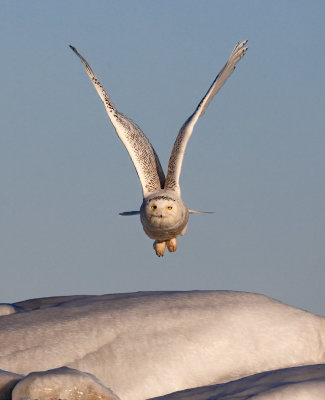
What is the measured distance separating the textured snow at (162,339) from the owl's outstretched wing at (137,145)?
4.14 m

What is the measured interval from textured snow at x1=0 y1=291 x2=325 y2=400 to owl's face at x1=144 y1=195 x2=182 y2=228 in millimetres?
3094

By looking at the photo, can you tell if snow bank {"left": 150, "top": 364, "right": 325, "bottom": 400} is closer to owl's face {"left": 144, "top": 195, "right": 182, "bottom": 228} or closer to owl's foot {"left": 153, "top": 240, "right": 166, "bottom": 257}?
owl's face {"left": 144, "top": 195, "right": 182, "bottom": 228}

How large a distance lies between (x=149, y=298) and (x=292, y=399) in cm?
255

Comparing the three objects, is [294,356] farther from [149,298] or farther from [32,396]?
[32,396]

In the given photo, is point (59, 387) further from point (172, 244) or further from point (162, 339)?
point (172, 244)

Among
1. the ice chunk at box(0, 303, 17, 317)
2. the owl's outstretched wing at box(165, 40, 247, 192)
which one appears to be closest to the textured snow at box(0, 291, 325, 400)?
the ice chunk at box(0, 303, 17, 317)

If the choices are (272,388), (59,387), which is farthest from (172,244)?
(59,387)

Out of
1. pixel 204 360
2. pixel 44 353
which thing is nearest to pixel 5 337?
pixel 44 353

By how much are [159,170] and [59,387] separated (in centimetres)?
725

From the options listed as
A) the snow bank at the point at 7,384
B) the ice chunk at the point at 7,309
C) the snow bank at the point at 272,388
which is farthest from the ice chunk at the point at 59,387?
the ice chunk at the point at 7,309

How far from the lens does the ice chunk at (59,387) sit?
666cm

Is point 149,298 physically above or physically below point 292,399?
above

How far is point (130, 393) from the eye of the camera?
798 cm

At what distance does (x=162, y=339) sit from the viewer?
27.4 ft
